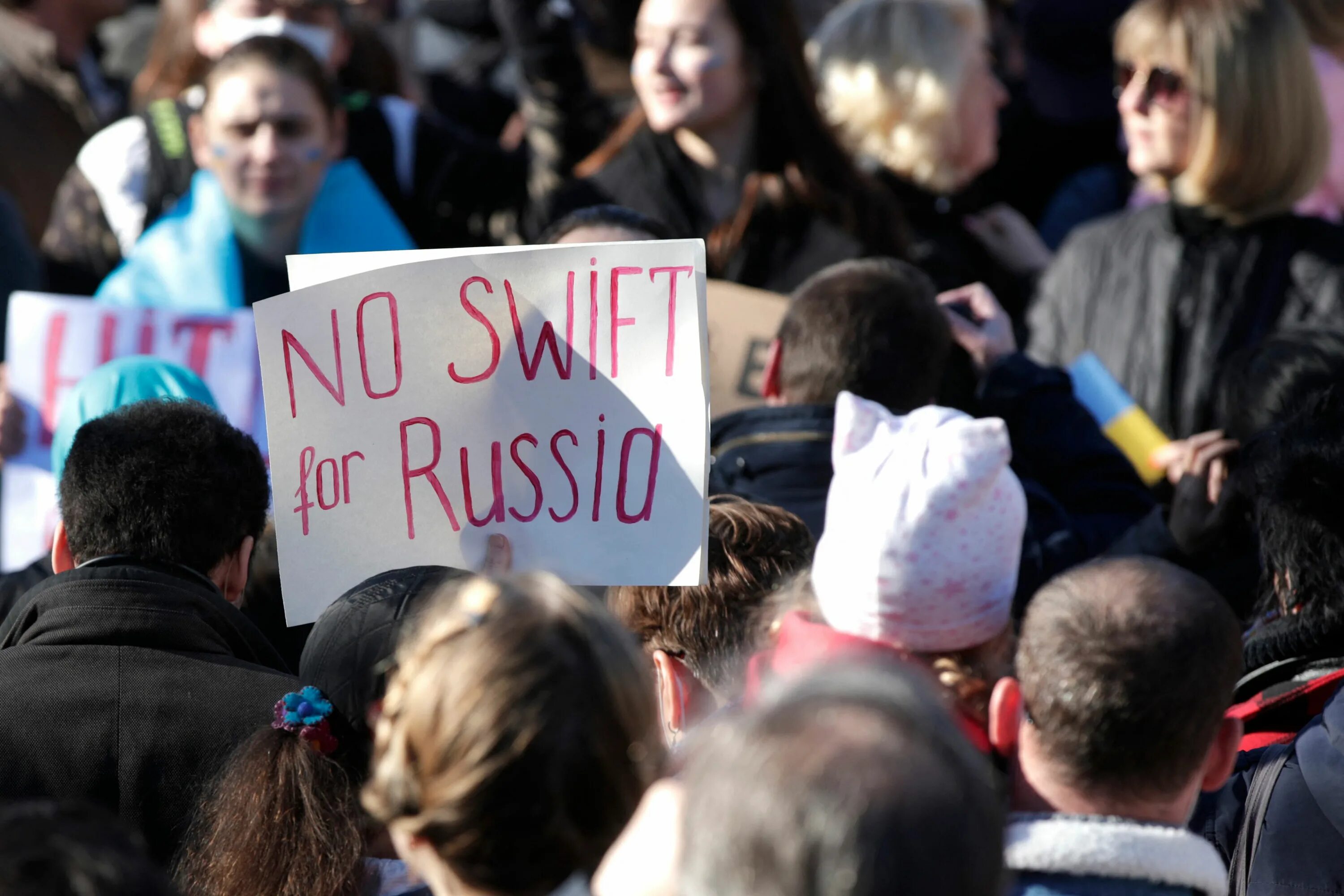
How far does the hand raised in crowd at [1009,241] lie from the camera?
16.0 ft

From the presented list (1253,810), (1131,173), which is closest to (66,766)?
(1253,810)

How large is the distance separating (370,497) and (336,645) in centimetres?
40

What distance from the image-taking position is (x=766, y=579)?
2.46 metres

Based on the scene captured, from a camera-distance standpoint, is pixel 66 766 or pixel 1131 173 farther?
pixel 1131 173

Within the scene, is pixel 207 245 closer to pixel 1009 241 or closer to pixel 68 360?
pixel 68 360

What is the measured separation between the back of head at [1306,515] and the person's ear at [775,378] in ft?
3.27

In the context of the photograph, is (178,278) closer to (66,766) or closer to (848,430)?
(66,766)

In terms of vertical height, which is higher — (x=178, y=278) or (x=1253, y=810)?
(x=178, y=278)

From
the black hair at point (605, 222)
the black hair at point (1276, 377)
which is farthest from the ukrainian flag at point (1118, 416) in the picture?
the black hair at point (605, 222)

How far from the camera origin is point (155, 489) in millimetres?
2484

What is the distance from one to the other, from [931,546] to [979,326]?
1904mm

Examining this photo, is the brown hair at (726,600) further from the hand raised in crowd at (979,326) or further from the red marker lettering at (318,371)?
the hand raised in crowd at (979,326)

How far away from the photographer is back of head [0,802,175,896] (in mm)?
1218

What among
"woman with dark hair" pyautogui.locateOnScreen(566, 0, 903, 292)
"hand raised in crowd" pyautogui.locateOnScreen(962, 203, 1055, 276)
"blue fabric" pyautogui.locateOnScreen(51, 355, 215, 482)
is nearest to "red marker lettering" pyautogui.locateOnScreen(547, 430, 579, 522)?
"blue fabric" pyautogui.locateOnScreen(51, 355, 215, 482)
